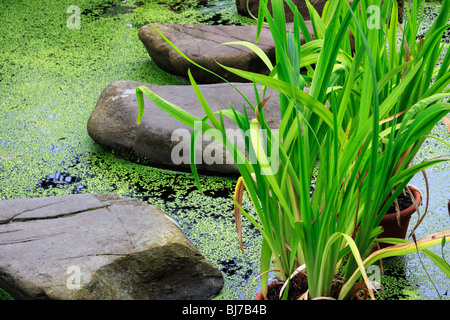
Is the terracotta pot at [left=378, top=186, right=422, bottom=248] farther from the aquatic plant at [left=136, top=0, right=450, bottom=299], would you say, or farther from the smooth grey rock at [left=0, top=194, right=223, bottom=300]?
the smooth grey rock at [left=0, top=194, right=223, bottom=300]

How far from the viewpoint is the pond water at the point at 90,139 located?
1578mm

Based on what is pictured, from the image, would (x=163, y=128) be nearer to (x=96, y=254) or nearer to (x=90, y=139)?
(x=90, y=139)

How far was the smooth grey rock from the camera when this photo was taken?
Result: 1266 mm

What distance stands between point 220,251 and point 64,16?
2392mm

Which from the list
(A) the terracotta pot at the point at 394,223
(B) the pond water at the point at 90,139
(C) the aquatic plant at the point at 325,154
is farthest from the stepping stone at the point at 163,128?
(C) the aquatic plant at the point at 325,154

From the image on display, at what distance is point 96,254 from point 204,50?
1545mm

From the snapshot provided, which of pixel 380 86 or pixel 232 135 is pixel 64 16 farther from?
pixel 380 86

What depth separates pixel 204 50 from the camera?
8.63 ft

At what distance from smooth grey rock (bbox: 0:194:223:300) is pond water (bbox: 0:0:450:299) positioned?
0.56 ft

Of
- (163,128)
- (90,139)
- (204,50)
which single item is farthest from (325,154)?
(204,50)

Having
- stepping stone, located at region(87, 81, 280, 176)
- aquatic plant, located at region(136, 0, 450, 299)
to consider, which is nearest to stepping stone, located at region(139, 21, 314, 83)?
stepping stone, located at region(87, 81, 280, 176)

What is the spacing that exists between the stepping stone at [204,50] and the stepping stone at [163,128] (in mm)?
360
